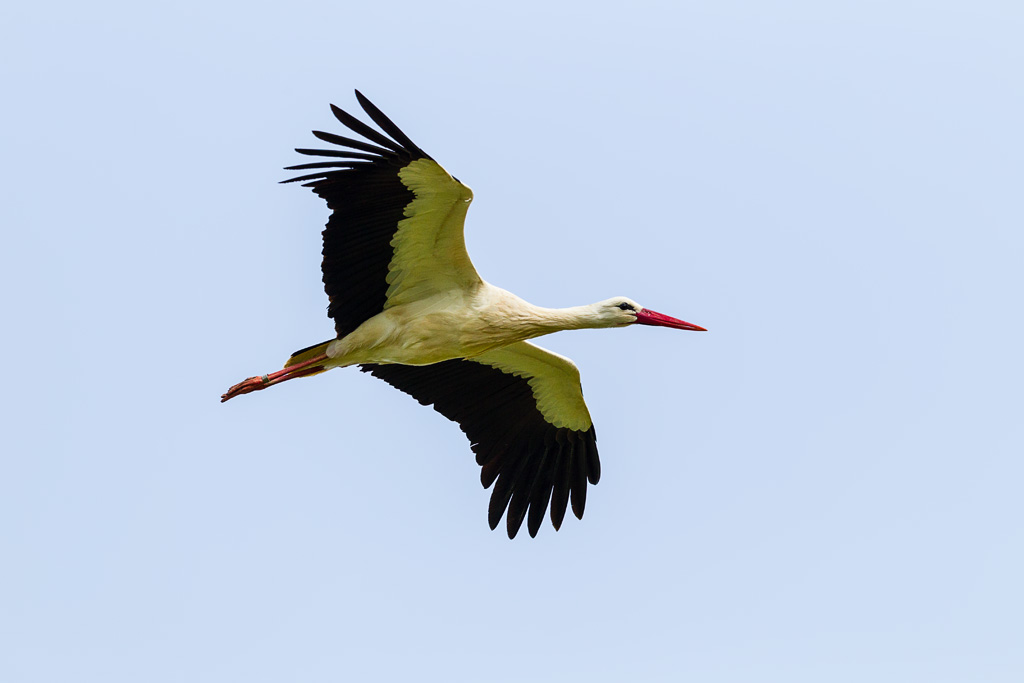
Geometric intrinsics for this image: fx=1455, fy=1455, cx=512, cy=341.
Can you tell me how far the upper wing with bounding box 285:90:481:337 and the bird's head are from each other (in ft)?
3.37

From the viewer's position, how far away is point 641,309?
11.2 meters

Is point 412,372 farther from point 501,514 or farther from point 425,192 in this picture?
point 425,192

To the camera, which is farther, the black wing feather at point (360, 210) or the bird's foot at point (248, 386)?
the bird's foot at point (248, 386)

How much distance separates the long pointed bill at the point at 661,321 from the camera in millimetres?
11141

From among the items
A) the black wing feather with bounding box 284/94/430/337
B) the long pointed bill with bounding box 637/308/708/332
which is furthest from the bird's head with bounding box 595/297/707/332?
the black wing feather with bounding box 284/94/430/337

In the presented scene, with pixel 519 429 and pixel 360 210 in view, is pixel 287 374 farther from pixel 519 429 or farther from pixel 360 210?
pixel 519 429

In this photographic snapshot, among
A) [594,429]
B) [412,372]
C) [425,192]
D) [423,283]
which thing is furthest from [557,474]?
[425,192]

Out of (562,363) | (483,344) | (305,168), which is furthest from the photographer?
(562,363)

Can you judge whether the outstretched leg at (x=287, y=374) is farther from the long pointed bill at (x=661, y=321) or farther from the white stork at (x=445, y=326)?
the long pointed bill at (x=661, y=321)

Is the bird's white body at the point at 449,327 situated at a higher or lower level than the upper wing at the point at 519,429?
higher

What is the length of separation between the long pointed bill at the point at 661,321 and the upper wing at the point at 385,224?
53.2 inches

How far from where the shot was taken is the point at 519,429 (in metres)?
12.2

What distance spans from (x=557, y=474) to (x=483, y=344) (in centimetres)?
197

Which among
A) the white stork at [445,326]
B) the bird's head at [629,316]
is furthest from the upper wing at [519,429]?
the bird's head at [629,316]
